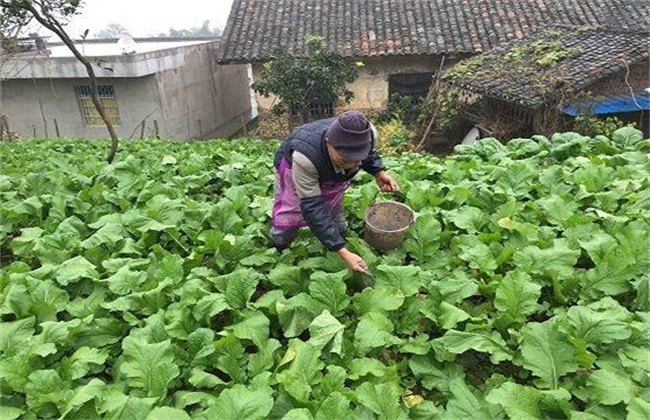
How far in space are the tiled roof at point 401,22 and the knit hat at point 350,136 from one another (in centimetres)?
1574

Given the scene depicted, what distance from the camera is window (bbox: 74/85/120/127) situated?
18.9 meters

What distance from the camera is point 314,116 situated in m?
18.7

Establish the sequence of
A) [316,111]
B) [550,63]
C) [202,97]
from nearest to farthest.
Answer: [550,63] → [316,111] → [202,97]

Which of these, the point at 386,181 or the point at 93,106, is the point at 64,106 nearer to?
the point at 93,106

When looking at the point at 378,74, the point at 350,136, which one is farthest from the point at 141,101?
the point at 350,136

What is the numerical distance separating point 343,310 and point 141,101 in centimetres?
1729

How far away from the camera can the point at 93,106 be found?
63.8 ft

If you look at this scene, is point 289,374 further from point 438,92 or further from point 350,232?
point 438,92

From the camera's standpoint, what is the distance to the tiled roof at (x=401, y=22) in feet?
61.1

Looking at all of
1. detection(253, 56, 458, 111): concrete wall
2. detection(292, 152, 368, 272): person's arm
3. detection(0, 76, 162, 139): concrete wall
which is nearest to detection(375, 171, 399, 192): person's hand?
detection(292, 152, 368, 272): person's arm

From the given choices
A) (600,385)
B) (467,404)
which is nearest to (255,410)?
(467,404)

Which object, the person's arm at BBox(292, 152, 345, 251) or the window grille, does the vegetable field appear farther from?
the window grille

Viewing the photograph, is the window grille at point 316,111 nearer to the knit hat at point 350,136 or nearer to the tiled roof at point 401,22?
the tiled roof at point 401,22

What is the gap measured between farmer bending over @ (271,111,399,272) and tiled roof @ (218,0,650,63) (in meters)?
15.3
